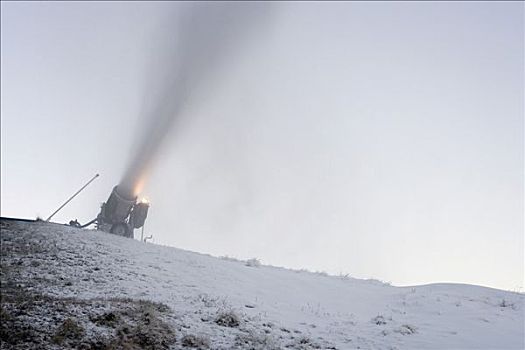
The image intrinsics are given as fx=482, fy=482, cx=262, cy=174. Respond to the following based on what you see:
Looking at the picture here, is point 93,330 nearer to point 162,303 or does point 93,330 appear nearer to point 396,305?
point 162,303

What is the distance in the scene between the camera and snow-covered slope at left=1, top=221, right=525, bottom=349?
39.6ft

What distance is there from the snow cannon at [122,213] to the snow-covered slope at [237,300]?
8876 millimetres

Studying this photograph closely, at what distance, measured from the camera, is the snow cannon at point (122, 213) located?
33000 millimetres

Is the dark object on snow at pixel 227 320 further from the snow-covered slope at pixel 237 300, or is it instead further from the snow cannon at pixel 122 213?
the snow cannon at pixel 122 213

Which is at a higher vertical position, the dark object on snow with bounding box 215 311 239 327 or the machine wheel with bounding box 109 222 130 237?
the machine wheel with bounding box 109 222 130 237

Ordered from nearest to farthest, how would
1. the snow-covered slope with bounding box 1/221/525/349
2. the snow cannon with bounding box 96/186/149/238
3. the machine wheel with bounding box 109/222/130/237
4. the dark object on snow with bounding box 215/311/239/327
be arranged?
the snow-covered slope with bounding box 1/221/525/349, the dark object on snow with bounding box 215/311/239/327, the machine wheel with bounding box 109/222/130/237, the snow cannon with bounding box 96/186/149/238

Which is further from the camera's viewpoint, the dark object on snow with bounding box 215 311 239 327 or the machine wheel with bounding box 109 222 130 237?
the machine wheel with bounding box 109 222 130 237

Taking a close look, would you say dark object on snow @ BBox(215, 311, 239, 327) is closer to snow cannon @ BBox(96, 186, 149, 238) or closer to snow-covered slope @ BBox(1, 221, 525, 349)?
snow-covered slope @ BBox(1, 221, 525, 349)

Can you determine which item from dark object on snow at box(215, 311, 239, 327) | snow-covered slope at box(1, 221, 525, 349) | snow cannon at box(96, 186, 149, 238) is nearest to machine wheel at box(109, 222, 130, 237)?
snow cannon at box(96, 186, 149, 238)

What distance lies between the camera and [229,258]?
27.0 metres

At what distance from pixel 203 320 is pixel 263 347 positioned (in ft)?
7.08

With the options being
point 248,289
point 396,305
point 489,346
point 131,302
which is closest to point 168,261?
point 248,289

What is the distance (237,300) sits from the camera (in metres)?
15.8

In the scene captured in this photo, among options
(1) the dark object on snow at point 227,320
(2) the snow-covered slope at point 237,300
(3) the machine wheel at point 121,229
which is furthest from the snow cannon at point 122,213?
(1) the dark object on snow at point 227,320
